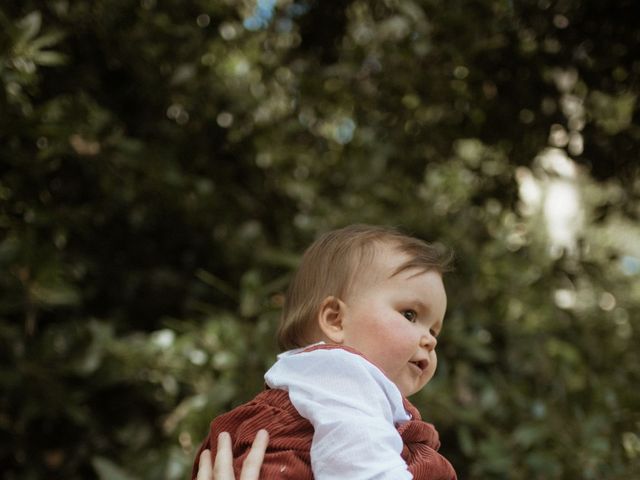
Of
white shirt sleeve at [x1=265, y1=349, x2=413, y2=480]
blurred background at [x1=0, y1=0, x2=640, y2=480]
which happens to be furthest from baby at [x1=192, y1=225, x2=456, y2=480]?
blurred background at [x1=0, y1=0, x2=640, y2=480]

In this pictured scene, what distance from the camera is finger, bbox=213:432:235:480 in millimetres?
1654

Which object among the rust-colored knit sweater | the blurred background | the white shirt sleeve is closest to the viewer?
the white shirt sleeve

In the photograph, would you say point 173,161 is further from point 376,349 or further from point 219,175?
point 376,349

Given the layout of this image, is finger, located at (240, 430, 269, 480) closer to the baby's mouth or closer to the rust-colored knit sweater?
the rust-colored knit sweater

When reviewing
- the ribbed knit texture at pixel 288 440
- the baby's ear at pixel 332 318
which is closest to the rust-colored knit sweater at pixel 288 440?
the ribbed knit texture at pixel 288 440

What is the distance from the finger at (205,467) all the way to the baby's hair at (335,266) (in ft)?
0.83

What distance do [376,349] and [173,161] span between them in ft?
6.80

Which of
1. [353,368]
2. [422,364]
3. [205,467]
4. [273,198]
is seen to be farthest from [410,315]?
[273,198]

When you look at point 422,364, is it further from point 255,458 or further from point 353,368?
point 255,458

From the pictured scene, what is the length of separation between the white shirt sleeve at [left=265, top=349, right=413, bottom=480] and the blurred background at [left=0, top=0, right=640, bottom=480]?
1.49m

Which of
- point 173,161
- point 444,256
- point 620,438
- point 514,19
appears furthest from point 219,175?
point 444,256

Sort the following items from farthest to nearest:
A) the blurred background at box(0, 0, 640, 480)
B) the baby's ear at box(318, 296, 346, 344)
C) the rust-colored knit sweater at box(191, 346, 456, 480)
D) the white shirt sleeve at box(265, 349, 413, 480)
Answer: the blurred background at box(0, 0, 640, 480), the baby's ear at box(318, 296, 346, 344), the rust-colored knit sweater at box(191, 346, 456, 480), the white shirt sleeve at box(265, 349, 413, 480)

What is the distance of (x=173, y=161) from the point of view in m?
3.60

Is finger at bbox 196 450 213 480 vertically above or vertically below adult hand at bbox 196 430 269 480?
below
